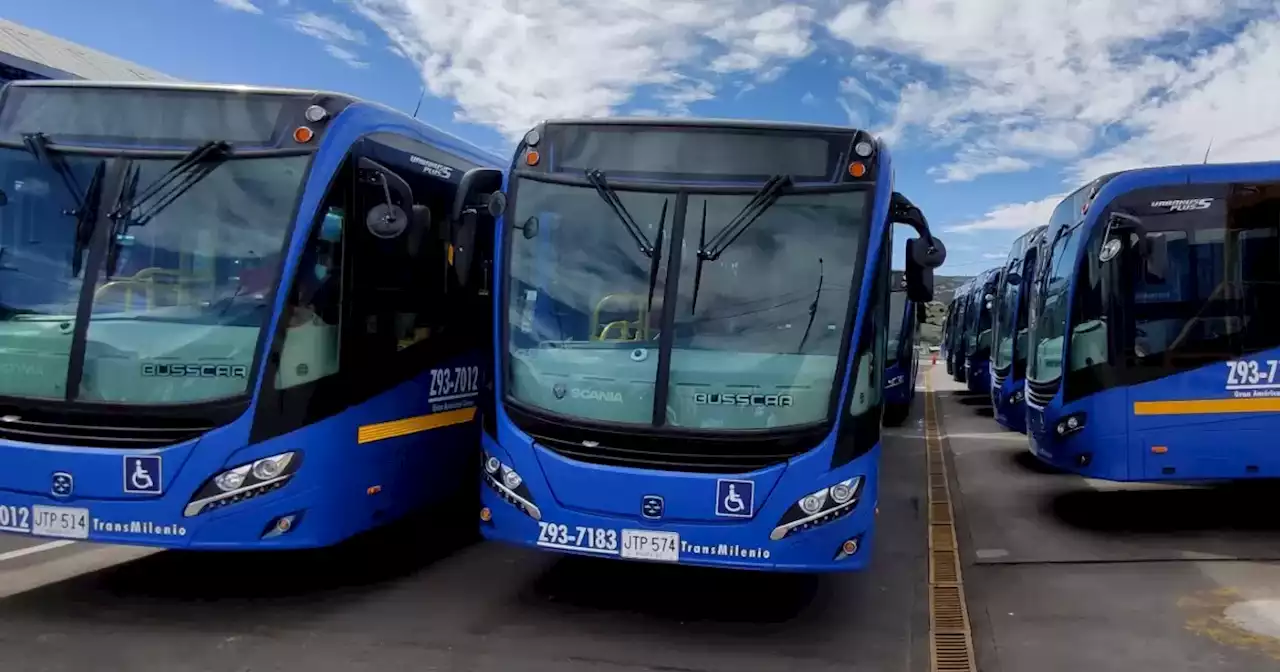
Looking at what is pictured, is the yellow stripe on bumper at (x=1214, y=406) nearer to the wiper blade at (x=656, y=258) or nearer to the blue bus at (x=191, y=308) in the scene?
the wiper blade at (x=656, y=258)

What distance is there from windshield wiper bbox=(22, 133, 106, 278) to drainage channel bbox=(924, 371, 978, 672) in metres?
5.05

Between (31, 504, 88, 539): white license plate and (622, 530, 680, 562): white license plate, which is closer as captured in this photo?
(31, 504, 88, 539): white license plate

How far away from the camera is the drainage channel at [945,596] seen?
5.68 metres

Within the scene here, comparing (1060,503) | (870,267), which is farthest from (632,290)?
(1060,503)

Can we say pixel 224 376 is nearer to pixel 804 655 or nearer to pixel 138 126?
pixel 138 126

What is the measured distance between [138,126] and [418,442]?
259 cm

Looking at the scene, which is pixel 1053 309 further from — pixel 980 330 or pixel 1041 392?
pixel 980 330

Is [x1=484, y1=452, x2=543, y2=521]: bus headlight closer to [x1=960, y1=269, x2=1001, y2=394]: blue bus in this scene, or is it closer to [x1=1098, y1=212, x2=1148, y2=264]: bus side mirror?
[x1=1098, y1=212, x2=1148, y2=264]: bus side mirror

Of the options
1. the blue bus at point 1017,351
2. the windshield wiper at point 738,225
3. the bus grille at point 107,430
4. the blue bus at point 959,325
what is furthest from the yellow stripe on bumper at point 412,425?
the blue bus at point 959,325

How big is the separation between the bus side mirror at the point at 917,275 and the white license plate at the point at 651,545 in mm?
2157

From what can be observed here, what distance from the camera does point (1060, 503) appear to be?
10.7 meters

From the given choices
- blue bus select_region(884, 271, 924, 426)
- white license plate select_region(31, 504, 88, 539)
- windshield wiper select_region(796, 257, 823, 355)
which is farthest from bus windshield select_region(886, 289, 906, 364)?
white license plate select_region(31, 504, 88, 539)

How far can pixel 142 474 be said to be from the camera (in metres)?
5.57

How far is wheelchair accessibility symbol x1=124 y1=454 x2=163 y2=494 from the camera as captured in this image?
5.56 metres
